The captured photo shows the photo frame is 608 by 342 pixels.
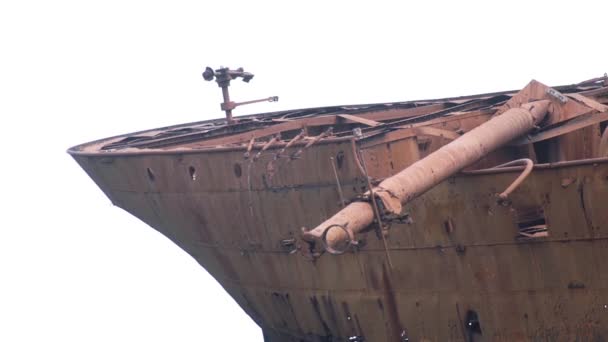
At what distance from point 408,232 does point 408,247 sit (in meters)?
0.25

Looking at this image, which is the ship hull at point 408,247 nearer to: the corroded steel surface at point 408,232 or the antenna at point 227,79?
the corroded steel surface at point 408,232

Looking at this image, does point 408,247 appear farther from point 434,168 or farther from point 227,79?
point 227,79

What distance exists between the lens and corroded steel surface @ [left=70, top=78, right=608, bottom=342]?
15844 mm

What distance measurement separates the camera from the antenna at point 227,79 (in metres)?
21.9

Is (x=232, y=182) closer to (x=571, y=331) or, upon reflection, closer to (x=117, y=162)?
(x=117, y=162)

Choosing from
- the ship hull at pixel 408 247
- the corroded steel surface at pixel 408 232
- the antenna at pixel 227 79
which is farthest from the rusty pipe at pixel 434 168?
the antenna at pixel 227 79

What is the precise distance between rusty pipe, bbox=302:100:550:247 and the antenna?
6.73 metres

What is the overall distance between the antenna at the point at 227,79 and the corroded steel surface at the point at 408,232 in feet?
8.55

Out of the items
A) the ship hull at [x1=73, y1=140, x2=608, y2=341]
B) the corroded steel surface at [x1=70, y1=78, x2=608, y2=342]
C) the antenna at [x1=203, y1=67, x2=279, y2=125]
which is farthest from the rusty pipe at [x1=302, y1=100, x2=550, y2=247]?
the antenna at [x1=203, y1=67, x2=279, y2=125]

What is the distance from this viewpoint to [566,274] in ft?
52.2

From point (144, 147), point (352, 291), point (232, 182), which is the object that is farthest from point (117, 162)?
point (352, 291)

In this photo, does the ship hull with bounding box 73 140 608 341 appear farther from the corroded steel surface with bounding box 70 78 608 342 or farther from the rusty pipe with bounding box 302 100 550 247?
the rusty pipe with bounding box 302 100 550 247

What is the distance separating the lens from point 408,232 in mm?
16891

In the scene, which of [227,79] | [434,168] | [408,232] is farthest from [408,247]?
[227,79]
